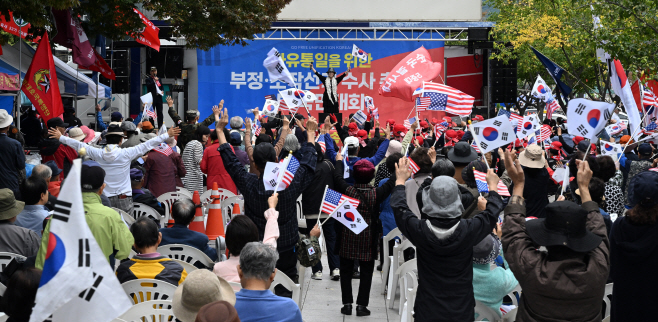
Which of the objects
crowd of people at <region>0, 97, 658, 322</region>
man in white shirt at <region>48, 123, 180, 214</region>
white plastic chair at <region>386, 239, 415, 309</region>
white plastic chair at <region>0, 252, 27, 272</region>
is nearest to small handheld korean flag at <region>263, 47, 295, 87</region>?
man in white shirt at <region>48, 123, 180, 214</region>

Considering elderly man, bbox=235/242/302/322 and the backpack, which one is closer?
elderly man, bbox=235/242/302/322

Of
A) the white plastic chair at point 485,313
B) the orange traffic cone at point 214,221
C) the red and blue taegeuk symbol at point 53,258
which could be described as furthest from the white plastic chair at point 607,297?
the orange traffic cone at point 214,221

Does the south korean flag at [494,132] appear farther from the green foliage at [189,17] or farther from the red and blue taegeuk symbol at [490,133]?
the green foliage at [189,17]

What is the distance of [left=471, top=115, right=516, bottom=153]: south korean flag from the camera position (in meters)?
5.68

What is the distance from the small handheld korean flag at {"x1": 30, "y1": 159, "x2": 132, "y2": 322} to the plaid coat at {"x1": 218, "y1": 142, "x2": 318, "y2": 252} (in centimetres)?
267

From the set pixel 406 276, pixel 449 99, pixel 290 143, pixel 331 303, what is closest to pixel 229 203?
pixel 331 303

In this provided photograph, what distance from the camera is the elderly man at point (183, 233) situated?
5.19 m

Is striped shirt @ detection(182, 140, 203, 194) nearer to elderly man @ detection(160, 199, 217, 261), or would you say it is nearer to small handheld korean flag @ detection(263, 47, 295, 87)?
small handheld korean flag @ detection(263, 47, 295, 87)

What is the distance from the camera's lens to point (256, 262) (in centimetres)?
330

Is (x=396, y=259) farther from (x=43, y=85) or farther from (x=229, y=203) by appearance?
(x=43, y=85)

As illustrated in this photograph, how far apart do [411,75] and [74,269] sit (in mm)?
11426

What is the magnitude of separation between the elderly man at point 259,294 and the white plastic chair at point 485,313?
4.95 ft

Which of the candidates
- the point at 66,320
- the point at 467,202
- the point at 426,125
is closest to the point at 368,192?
the point at 467,202

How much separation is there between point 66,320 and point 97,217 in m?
2.12
